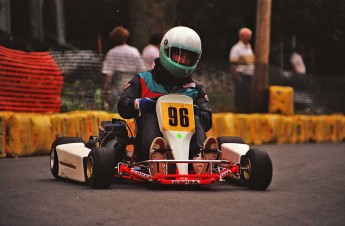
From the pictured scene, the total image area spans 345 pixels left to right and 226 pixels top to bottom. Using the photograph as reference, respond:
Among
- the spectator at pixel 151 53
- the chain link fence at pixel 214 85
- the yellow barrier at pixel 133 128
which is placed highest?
the spectator at pixel 151 53

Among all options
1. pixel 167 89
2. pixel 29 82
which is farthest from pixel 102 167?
pixel 29 82

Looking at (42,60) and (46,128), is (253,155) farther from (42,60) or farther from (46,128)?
(42,60)

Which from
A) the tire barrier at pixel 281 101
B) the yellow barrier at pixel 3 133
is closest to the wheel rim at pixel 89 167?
the yellow barrier at pixel 3 133

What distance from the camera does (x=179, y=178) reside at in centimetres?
835

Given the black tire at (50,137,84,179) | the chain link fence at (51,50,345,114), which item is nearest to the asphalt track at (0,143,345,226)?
the black tire at (50,137,84,179)

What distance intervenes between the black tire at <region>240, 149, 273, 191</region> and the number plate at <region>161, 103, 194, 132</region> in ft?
2.03

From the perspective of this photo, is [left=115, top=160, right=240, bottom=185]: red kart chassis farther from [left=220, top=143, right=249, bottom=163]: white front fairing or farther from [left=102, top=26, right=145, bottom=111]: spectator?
[left=102, top=26, right=145, bottom=111]: spectator

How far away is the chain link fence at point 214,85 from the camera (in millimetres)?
14883

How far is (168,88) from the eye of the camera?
9320 millimetres

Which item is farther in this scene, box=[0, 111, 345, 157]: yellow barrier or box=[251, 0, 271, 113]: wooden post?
box=[251, 0, 271, 113]: wooden post

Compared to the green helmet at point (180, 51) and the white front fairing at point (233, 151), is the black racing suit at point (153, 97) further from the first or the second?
the white front fairing at point (233, 151)

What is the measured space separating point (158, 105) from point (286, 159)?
456 cm

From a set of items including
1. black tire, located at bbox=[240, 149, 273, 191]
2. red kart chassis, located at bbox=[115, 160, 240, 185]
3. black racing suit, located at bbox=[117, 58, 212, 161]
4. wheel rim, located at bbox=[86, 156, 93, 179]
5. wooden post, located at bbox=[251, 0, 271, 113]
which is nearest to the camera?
red kart chassis, located at bbox=[115, 160, 240, 185]

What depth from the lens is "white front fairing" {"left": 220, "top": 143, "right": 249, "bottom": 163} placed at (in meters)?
9.22
